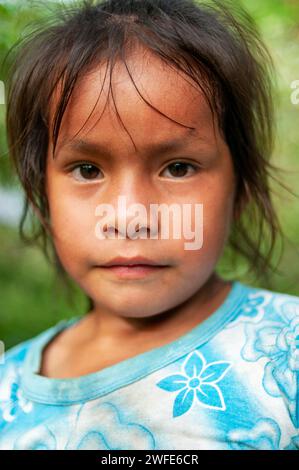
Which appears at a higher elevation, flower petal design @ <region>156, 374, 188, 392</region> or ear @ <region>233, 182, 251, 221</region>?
ear @ <region>233, 182, 251, 221</region>

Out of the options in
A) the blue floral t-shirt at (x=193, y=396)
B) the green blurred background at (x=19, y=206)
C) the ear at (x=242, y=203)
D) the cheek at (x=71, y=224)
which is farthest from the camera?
the green blurred background at (x=19, y=206)

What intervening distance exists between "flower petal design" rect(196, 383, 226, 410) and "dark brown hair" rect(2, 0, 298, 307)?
376mm

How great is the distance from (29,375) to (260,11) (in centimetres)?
100

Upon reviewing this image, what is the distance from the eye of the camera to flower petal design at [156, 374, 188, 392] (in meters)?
1.05

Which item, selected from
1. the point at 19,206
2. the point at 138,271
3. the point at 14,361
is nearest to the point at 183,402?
the point at 138,271

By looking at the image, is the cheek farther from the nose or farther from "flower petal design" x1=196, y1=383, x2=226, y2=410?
"flower petal design" x1=196, y1=383, x2=226, y2=410

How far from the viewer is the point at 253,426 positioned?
0.98 m

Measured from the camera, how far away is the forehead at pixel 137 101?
101 cm

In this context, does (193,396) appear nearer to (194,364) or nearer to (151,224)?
(194,364)

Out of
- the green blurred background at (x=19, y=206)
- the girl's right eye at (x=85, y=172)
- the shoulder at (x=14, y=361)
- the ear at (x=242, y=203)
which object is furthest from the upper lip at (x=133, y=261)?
the green blurred background at (x=19, y=206)

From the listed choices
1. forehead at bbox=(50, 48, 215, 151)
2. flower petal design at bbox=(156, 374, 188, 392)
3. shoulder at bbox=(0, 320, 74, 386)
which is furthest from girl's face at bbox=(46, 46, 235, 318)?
shoulder at bbox=(0, 320, 74, 386)

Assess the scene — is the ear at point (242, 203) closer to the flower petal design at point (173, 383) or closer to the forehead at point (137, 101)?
the forehead at point (137, 101)

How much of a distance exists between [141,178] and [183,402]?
0.36m

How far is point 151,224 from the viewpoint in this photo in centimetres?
103
